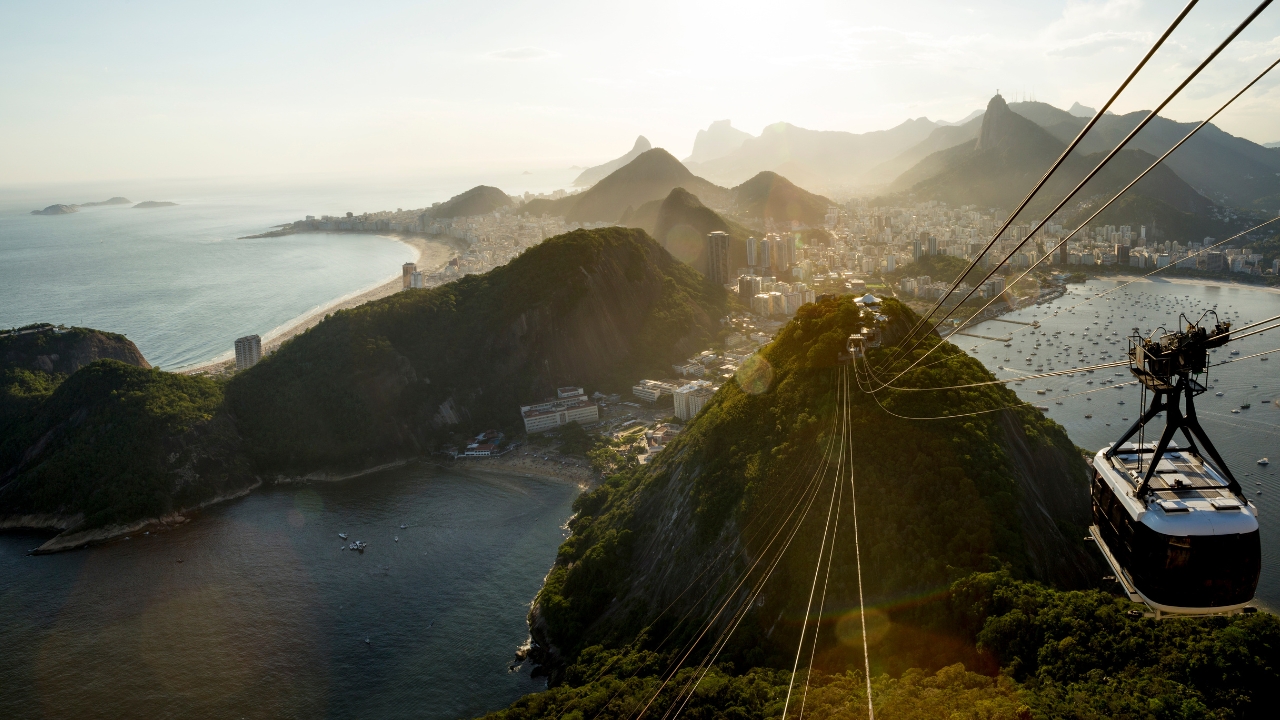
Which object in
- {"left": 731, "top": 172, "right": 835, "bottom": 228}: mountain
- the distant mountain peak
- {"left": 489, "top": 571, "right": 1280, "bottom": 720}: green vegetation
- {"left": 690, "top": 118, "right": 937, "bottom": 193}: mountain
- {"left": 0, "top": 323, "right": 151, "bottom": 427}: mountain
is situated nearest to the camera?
{"left": 489, "top": 571, "right": 1280, "bottom": 720}: green vegetation

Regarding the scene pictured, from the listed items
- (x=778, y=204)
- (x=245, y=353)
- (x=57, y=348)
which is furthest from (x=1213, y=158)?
(x=57, y=348)

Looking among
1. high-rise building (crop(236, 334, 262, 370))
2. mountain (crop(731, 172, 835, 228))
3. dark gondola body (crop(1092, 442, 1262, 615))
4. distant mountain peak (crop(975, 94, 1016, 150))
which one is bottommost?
high-rise building (crop(236, 334, 262, 370))

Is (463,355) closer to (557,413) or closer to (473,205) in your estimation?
(557,413)

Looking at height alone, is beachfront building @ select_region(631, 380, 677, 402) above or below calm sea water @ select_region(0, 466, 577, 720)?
above

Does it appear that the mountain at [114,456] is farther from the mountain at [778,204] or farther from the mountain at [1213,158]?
the mountain at [1213,158]

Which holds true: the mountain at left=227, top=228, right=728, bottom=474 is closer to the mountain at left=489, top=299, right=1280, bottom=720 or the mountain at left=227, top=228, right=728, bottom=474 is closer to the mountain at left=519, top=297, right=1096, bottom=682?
the mountain at left=519, top=297, right=1096, bottom=682

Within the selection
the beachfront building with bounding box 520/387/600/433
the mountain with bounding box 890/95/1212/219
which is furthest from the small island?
the mountain with bounding box 890/95/1212/219

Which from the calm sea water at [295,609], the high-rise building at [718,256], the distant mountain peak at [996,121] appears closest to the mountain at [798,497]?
the calm sea water at [295,609]

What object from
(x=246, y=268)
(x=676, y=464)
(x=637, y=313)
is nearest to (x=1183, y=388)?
(x=676, y=464)
